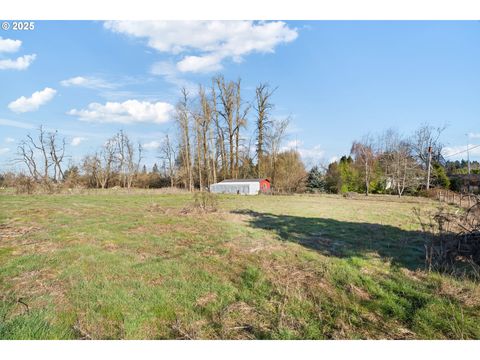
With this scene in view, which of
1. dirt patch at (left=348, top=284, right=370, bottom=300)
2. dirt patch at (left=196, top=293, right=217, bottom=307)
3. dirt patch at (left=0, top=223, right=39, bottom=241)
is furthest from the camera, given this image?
dirt patch at (left=0, top=223, right=39, bottom=241)

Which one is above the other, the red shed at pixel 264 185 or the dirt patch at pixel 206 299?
the red shed at pixel 264 185

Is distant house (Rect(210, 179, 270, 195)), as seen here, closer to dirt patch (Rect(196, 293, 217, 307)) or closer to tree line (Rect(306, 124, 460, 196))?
tree line (Rect(306, 124, 460, 196))

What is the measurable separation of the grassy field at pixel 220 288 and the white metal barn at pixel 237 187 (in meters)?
19.9

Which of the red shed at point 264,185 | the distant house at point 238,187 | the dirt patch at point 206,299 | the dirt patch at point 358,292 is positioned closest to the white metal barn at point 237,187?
the distant house at point 238,187

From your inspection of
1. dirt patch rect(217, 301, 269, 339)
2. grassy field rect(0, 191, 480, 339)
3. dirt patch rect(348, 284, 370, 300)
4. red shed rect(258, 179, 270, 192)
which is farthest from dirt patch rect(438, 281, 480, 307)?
red shed rect(258, 179, 270, 192)

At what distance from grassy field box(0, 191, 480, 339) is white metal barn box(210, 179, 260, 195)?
784 inches

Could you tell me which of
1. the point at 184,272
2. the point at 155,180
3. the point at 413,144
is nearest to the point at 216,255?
the point at 184,272

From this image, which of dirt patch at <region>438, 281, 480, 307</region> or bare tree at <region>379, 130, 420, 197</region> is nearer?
dirt patch at <region>438, 281, 480, 307</region>

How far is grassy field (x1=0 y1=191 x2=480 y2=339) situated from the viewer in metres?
3.06

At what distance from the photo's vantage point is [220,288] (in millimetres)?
4023

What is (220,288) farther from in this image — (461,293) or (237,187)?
(237,187)

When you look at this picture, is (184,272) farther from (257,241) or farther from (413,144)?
(413,144)

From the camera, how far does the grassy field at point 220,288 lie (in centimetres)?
306

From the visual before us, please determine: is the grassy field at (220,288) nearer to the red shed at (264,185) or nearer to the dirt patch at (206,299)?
the dirt patch at (206,299)
